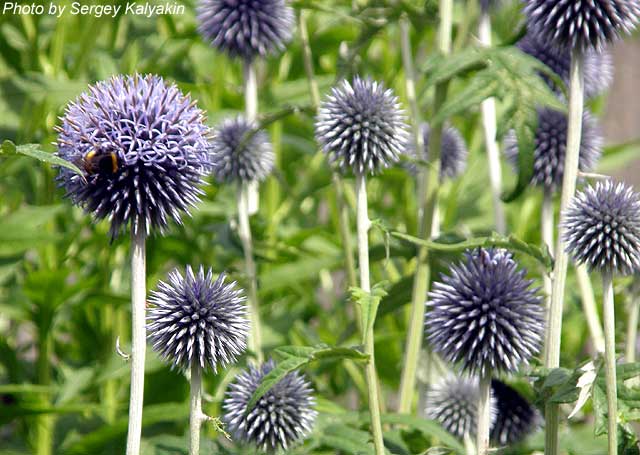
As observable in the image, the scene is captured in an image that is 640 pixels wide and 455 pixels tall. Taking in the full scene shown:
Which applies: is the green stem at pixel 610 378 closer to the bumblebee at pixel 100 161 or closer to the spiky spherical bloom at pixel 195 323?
the spiky spherical bloom at pixel 195 323

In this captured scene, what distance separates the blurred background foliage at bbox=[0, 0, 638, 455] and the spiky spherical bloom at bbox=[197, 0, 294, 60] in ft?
0.52

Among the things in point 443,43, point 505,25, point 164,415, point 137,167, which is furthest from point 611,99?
point 137,167

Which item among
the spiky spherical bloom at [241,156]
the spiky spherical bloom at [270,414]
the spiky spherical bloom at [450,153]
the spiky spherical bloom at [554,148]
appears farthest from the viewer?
the spiky spherical bloom at [450,153]

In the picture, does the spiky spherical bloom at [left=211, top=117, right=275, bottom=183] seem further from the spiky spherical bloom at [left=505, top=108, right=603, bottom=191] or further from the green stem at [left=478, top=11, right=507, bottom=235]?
the spiky spherical bloom at [left=505, top=108, right=603, bottom=191]

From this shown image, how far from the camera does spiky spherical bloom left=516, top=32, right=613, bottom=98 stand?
2.98 m

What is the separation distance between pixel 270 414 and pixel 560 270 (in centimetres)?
75

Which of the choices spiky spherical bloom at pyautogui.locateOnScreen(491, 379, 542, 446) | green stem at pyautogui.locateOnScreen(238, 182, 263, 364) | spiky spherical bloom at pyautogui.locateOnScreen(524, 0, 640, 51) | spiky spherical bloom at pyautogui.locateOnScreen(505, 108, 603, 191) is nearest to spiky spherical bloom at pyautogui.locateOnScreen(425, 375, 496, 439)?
spiky spherical bloom at pyautogui.locateOnScreen(491, 379, 542, 446)

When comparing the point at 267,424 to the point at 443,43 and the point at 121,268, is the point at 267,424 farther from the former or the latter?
the point at 121,268

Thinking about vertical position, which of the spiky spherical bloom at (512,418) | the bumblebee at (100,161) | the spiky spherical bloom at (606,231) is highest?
the bumblebee at (100,161)

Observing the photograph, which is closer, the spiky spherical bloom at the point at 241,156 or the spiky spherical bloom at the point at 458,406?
the spiky spherical bloom at the point at 458,406

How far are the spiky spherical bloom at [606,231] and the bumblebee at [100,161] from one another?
3.23 feet

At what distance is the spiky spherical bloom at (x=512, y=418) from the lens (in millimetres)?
2688

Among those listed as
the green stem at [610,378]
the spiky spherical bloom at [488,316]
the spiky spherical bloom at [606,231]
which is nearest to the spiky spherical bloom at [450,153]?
the spiky spherical bloom at [488,316]

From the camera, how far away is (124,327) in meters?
3.56
